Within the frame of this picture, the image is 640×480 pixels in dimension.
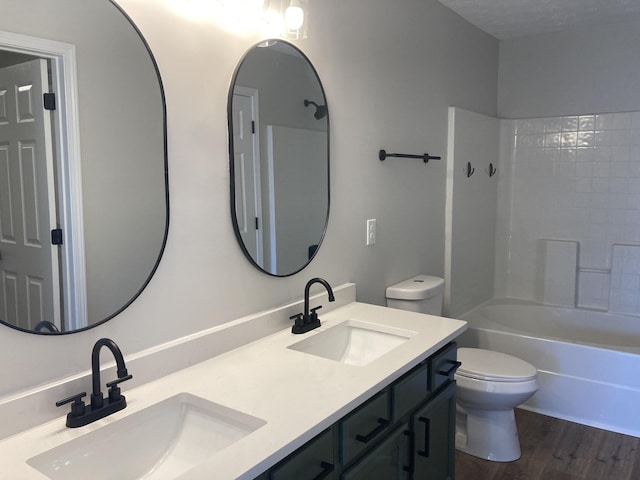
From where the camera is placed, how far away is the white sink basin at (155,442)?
1186 mm

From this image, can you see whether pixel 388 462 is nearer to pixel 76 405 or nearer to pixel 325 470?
pixel 325 470

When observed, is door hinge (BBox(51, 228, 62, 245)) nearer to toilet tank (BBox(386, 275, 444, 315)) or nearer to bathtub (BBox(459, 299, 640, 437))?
toilet tank (BBox(386, 275, 444, 315))

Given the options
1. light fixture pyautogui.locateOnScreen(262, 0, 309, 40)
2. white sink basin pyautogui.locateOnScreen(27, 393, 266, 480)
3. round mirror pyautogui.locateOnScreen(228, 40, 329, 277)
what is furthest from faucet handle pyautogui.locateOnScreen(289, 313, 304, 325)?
light fixture pyautogui.locateOnScreen(262, 0, 309, 40)

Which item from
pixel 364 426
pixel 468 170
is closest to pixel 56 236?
pixel 364 426

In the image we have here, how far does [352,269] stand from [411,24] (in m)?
1.29

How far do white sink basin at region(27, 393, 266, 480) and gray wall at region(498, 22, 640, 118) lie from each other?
3.29 m

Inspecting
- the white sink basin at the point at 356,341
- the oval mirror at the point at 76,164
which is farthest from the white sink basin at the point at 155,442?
the white sink basin at the point at 356,341

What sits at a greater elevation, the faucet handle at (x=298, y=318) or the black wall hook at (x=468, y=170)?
the black wall hook at (x=468, y=170)

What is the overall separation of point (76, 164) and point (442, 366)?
138 cm

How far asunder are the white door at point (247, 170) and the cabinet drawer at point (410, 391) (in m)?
0.63

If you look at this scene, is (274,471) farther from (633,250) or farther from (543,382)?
(633,250)

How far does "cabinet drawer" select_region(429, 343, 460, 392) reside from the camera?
1867 millimetres

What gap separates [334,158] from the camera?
88.0 inches

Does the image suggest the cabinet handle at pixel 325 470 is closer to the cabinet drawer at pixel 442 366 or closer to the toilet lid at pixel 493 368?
the cabinet drawer at pixel 442 366
